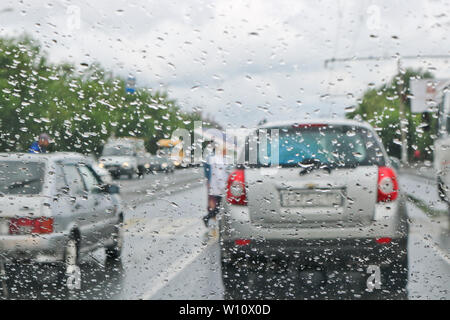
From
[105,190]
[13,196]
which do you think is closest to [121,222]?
[105,190]

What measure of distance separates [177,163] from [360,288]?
140cm

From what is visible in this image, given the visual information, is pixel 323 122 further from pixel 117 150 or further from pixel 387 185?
pixel 117 150

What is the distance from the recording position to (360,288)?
162 inches

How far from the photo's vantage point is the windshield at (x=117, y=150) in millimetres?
3893

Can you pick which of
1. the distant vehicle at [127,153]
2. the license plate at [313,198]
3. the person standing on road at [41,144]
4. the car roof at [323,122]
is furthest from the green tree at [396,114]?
the person standing on road at [41,144]

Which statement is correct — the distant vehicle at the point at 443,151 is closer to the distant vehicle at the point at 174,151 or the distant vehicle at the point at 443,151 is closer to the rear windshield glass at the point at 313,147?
the rear windshield glass at the point at 313,147

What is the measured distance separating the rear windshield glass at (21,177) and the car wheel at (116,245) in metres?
0.92

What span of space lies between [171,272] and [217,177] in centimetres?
129

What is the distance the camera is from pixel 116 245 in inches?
210

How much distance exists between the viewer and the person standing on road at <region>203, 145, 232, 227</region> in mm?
3925

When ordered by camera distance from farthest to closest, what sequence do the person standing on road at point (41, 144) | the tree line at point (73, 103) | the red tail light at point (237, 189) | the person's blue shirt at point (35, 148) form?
the red tail light at point (237, 189) → the person's blue shirt at point (35, 148) → the person standing on road at point (41, 144) → the tree line at point (73, 103)

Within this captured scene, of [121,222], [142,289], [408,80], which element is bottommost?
[142,289]

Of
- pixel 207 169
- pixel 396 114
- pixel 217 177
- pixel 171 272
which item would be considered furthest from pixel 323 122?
pixel 171 272

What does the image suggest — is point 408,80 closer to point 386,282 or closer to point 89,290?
point 386,282
